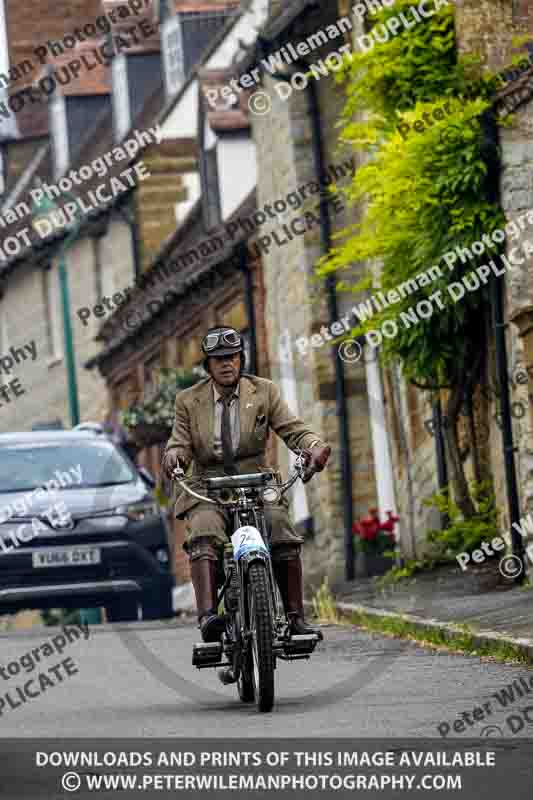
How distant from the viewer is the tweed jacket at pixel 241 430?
10.2 m

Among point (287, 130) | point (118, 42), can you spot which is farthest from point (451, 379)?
point (118, 42)

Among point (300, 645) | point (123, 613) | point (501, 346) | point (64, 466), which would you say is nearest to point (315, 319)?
point (123, 613)

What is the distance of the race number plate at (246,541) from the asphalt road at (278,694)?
30.5 inches

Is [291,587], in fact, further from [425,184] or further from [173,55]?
→ [173,55]

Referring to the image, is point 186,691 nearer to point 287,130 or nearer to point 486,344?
point 486,344

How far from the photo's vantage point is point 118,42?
40.8m

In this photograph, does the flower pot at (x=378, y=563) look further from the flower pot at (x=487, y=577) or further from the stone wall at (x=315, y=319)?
the flower pot at (x=487, y=577)

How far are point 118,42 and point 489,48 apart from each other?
23.5 meters

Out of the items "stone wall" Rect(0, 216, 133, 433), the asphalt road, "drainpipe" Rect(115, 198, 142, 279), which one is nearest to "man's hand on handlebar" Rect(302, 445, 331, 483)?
the asphalt road

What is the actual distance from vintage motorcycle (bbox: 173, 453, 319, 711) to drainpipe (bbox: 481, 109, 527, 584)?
6.30 m

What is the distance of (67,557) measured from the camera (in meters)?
17.8

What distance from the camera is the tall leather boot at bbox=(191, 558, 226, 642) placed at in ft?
32.8

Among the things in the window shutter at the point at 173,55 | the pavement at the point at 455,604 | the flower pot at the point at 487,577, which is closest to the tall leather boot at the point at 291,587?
the pavement at the point at 455,604

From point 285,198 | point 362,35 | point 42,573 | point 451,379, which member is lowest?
point 42,573
